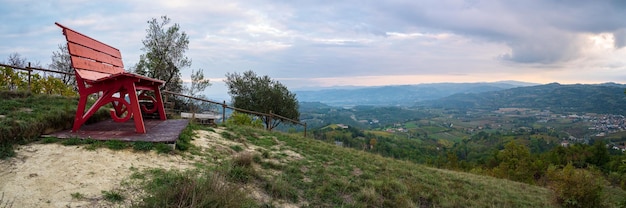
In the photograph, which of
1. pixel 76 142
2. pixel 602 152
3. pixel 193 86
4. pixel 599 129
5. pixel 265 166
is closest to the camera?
pixel 76 142

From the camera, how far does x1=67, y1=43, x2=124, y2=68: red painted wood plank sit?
5513mm

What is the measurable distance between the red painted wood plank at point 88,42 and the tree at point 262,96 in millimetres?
15414

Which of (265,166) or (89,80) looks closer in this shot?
(89,80)

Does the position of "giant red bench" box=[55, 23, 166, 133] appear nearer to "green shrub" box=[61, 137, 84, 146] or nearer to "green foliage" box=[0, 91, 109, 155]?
"green foliage" box=[0, 91, 109, 155]

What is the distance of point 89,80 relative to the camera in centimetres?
533

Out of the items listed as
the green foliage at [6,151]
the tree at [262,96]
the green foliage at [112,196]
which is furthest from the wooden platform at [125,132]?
the tree at [262,96]

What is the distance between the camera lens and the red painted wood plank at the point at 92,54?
5.51 metres

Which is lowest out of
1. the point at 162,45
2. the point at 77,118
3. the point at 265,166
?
the point at 265,166

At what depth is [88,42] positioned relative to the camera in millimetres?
6293

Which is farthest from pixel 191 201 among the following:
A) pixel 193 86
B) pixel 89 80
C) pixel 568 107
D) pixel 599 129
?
pixel 568 107

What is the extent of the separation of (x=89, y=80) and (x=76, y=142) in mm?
1133

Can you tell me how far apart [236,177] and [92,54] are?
418 centimetres

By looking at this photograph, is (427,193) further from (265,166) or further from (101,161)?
(101,161)

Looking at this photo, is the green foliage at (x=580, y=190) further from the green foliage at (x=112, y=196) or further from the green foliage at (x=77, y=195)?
the green foliage at (x=77, y=195)
